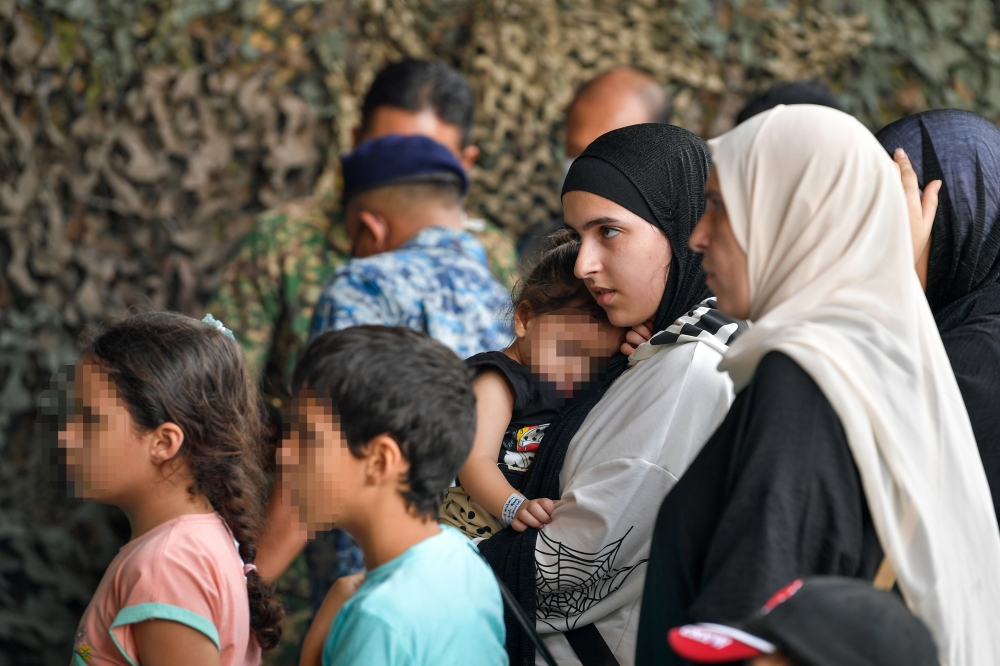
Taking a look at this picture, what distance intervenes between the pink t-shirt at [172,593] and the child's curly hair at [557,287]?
709 millimetres

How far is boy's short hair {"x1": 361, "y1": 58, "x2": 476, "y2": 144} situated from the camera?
10.8 feet

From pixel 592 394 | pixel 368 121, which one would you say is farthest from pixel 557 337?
A: pixel 368 121

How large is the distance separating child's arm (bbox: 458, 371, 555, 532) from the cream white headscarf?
0.58m

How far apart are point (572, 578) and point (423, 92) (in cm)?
213

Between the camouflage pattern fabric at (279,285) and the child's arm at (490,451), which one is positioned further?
the camouflage pattern fabric at (279,285)

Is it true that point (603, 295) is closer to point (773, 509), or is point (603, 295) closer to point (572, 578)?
point (572, 578)

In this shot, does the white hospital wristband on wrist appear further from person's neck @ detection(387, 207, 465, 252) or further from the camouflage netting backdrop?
the camouflage netting backdrop

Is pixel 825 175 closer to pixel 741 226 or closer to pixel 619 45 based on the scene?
pixel 741 226

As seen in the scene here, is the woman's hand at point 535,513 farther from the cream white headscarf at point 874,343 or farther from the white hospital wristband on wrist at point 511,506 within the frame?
the cream white headscarf at point 874,343

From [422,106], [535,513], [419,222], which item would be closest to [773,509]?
[535,513]

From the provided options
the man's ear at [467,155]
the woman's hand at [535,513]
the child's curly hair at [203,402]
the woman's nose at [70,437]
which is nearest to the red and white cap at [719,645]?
the woman's hand at [535,513]

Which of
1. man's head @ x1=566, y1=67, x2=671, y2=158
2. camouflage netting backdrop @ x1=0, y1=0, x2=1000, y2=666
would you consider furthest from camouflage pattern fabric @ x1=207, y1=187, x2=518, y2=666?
camouflage netting backdrop @ x1=0, y1=0, x2=1000, y2=666

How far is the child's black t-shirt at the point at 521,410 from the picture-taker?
5.93 ft

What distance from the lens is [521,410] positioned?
5.99 feet
